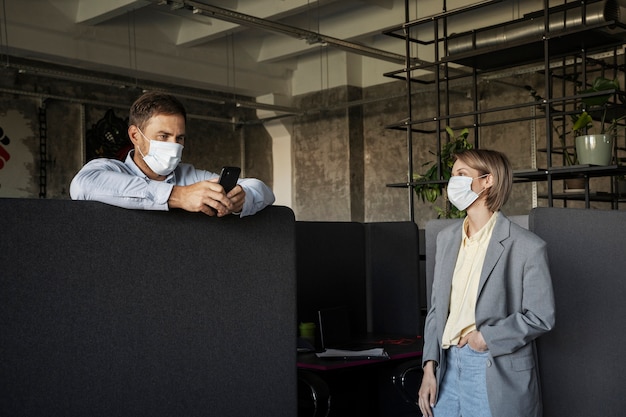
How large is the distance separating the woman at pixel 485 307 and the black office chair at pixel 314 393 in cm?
46

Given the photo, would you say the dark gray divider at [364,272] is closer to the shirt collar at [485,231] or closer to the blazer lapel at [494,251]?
the shirt collar at [485,231]

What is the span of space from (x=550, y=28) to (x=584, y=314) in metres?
5.30

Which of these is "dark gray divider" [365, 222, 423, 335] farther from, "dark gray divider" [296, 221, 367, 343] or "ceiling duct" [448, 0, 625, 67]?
"ceiling duct" [448, 0, 625, 67]

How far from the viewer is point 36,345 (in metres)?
1.81

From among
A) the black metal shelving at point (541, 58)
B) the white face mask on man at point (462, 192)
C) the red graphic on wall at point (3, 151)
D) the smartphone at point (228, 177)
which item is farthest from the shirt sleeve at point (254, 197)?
the red graphic on wall at point (3, 151)

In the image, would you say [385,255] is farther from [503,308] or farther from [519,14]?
[519,14]

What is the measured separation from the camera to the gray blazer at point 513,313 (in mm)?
2166

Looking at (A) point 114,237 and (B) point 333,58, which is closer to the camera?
(A) point 114,237

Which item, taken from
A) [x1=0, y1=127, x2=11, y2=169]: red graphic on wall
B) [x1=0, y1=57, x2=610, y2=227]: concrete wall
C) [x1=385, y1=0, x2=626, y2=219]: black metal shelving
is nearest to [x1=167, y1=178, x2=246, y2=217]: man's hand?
[x1=385, y1=0, x2=626, y2=219]: black metal shelving

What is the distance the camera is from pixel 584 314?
2.56m

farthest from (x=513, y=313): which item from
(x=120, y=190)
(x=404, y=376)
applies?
(x=120, y=190)

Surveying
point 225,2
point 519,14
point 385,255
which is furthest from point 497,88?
point 385,255

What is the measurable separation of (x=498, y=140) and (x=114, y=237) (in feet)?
28.7

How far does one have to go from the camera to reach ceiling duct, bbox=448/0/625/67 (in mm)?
4588
